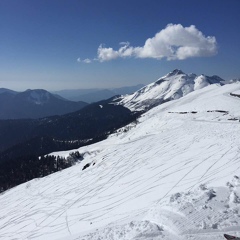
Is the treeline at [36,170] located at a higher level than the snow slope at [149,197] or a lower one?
lower

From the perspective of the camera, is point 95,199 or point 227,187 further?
point 95,199

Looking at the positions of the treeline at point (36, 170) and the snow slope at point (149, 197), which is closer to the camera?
the snow slope at point (149, 197)

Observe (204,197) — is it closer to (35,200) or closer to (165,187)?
(165,187)

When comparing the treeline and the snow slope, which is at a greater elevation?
the snow slope

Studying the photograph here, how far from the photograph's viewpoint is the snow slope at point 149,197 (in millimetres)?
16355

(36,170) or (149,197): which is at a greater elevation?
(149,197)

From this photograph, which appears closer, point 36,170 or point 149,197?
point 149,197

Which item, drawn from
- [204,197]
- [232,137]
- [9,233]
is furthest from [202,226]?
[232,137]

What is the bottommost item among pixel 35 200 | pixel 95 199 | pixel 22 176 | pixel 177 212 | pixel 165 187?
pixel 22 176

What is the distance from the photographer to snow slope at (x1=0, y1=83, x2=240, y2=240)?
53.7 ft

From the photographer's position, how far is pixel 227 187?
21469mm

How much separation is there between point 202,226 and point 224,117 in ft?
196

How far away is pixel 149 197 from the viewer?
92.1 feet

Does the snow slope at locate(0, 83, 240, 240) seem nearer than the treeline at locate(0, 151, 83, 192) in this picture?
Yes
